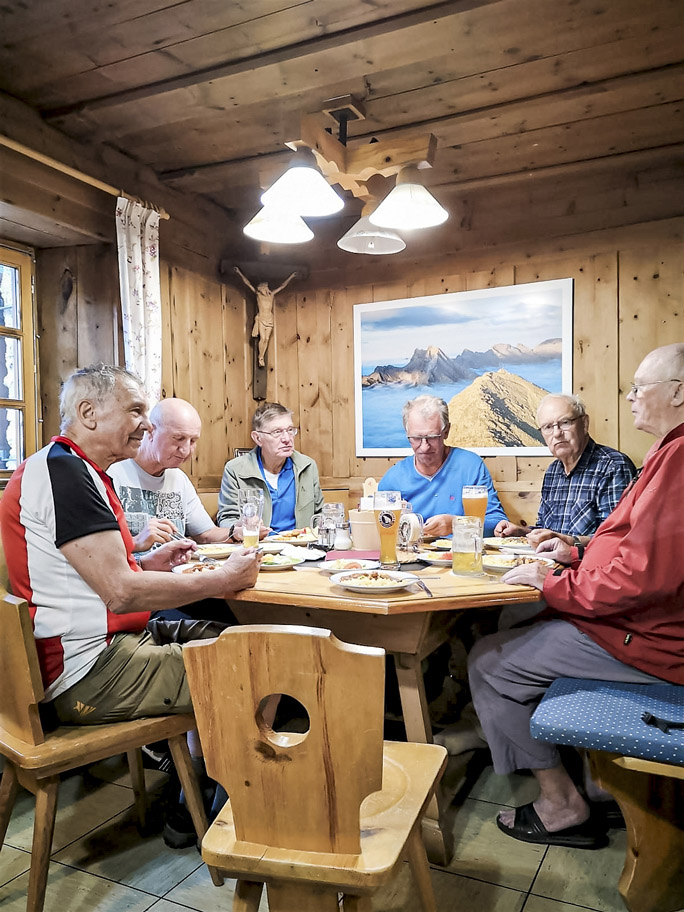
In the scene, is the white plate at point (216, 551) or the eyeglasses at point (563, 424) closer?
the white plate at point (216, 551)

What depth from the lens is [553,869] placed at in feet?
5.68

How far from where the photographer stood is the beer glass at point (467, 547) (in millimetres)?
1904

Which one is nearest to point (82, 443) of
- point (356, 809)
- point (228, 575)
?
point (228, 575)

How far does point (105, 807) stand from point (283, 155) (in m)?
3.08

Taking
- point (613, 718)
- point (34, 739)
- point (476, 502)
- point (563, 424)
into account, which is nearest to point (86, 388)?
point (34, 739)

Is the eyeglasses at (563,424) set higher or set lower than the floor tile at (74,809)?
higher

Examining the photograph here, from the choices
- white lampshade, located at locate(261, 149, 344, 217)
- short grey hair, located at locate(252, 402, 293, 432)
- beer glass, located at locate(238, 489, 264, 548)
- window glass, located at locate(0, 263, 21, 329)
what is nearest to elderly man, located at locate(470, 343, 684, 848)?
beer glass, located at locate(238, 489, 264, 548)

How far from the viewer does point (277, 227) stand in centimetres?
257

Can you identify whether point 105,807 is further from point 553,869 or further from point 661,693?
point 661,693

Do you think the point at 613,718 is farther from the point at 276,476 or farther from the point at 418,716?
the point at 276,476

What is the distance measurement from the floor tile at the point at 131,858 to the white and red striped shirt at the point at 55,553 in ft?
1.90

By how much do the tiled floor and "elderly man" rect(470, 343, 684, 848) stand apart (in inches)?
3.7

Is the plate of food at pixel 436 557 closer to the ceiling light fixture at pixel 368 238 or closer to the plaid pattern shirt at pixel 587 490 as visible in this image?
the plaid pattern shirt at pixel 587 490

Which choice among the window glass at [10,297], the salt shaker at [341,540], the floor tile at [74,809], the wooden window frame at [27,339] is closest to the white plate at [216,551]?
the salt shaker at [341,540]
